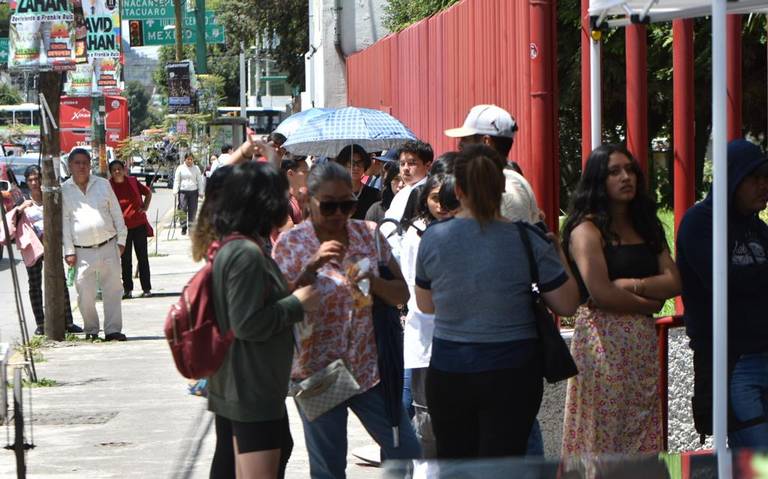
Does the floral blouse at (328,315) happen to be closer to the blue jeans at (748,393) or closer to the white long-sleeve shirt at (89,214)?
the blue jeans at (748,393)

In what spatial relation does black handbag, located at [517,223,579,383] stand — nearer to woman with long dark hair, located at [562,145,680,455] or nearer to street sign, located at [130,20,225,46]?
woman with long dark hair, located at [562,145,680,455]

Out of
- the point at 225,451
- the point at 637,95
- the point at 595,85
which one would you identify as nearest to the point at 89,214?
the point at 637,95

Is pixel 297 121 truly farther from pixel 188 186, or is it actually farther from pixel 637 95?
pixel 188 186

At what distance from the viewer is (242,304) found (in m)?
4.71

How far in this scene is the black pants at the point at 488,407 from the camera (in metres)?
5.01

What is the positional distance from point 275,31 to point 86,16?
101 ft

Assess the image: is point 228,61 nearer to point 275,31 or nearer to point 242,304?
point 275,31

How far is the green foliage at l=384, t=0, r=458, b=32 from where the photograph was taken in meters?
21.6

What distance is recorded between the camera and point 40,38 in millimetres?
12695

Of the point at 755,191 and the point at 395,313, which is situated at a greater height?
the point at 755,191

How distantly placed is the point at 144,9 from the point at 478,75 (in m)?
26.3

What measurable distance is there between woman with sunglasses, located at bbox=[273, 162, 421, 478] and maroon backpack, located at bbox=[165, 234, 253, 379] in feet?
1.81

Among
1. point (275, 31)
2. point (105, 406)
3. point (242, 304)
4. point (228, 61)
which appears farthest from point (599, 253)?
point (228, 61)

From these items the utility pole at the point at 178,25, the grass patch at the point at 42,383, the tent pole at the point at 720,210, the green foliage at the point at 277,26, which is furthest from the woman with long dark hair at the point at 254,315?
the green foliage at the point at 277,26
